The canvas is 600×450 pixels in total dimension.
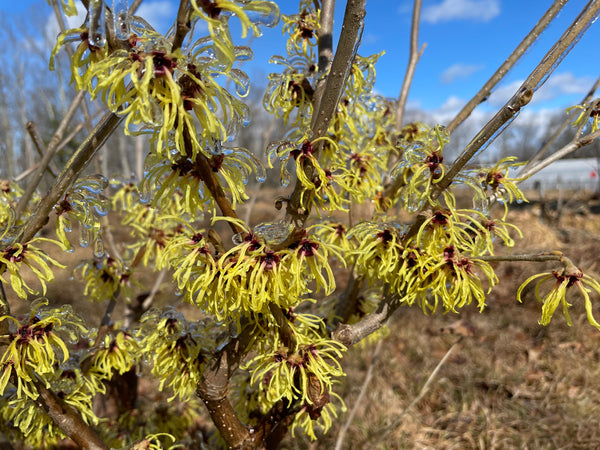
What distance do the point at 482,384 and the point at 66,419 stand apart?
3.72 meters

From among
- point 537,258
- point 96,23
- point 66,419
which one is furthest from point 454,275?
point 66,419

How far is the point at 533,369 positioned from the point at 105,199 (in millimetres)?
4392

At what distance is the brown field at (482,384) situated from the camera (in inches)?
122

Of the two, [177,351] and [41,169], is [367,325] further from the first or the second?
[41,169]

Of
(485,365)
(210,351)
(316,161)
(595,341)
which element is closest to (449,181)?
(316,161)

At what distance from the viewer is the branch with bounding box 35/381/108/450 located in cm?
116

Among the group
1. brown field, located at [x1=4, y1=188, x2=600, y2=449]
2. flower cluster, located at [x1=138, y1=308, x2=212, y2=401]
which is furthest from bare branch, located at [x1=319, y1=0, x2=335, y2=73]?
brown field, located at [x1=4, y1=188, x2=600, y2=449]

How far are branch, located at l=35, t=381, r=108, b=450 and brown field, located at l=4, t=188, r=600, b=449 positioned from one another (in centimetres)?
134

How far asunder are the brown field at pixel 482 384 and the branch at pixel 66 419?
1.34 m

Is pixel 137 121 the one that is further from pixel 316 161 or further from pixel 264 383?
pixel 264 383

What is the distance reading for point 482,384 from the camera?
3.79m

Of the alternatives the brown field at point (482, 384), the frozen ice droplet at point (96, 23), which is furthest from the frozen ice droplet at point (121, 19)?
the brown field at point (482, 384)

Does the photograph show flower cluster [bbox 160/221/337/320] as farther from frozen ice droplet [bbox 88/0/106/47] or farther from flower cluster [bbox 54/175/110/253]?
frozen ice droplet [bbox 88/0/106/47]

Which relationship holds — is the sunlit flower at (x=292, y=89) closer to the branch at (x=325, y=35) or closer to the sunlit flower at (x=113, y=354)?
the branch at (x=325, y=35)
